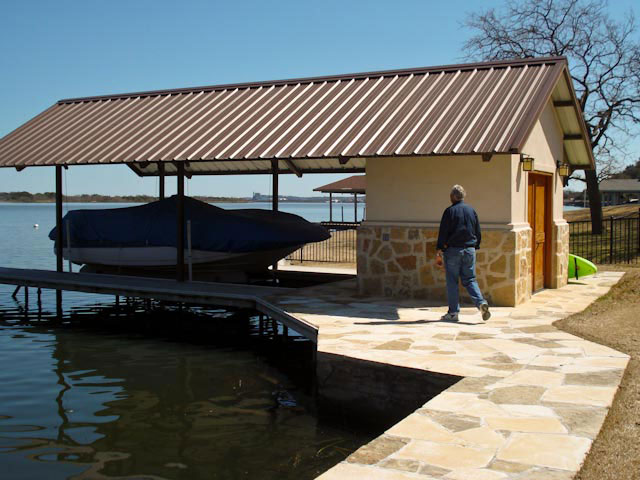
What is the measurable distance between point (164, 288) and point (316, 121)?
417 cm

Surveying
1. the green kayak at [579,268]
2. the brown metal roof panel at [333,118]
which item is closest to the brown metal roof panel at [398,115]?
the brown metal roof panel at [333,118]

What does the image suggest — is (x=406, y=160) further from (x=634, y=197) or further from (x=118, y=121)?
(x=634, y=197)

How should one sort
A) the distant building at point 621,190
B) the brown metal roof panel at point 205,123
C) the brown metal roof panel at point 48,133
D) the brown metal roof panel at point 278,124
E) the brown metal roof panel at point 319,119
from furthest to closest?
the distant building at point 621,190 → the brown metal roof panel at point 48,133 → the brown metal roof panel at point 205,123 → the brown metal roof panel at point 278,124 → the brown metal roof panel at point 319,119

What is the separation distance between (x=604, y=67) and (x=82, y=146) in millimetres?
24846

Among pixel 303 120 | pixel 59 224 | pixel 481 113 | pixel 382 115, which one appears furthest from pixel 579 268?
pixel 59 224

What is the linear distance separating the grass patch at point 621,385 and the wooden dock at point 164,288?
398 centimetres

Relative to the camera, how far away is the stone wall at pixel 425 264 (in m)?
10.9

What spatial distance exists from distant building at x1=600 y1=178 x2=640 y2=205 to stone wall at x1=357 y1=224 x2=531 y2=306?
226 ft

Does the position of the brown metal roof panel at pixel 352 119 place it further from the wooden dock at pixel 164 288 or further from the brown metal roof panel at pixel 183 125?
the brown metal roof panel at pixel 183 125

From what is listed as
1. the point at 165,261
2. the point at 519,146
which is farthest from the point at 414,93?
the point at 165,261

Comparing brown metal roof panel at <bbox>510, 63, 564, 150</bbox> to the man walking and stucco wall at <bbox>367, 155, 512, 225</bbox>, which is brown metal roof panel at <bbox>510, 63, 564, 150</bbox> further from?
the man walking

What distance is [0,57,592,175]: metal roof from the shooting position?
1101cm

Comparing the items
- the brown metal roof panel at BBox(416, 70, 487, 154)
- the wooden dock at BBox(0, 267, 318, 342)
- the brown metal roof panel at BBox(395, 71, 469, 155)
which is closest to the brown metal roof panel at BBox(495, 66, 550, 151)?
the brown metal roof panel at BBox(416, 70, 487, 154)

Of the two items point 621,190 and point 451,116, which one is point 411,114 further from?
point 621,190
